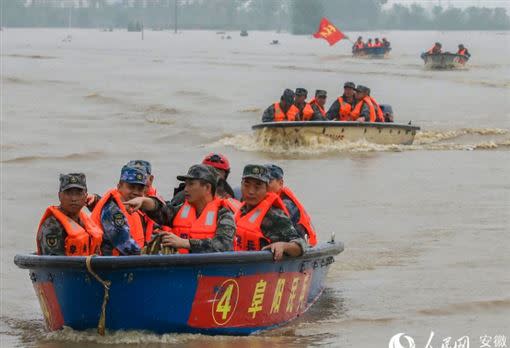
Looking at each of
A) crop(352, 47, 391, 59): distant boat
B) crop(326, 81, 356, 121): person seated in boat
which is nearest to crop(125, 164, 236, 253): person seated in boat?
crop(326, 81, 356, 121): person seated in boat

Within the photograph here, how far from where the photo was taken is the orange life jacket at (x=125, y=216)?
9.23 metres

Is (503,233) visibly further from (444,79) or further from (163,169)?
(444,79)

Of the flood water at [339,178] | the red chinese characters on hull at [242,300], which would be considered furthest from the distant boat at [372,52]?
the red chinese characters on hull at [242,300]

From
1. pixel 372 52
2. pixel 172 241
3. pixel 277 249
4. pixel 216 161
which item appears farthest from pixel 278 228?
pixel 372 52

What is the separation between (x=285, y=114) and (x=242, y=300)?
14372 mm

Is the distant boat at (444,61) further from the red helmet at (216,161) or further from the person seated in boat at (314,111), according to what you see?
the red helmet at (216,161)

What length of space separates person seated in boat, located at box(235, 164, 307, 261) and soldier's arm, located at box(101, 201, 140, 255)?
0.93 m

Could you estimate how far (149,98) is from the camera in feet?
127

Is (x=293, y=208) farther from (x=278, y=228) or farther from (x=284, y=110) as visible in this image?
(x=284, y=110)

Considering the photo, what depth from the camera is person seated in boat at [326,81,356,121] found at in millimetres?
22909

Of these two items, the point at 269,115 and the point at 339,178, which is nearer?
the point at 339,178

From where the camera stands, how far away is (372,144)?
78.5ft

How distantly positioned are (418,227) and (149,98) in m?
23.2

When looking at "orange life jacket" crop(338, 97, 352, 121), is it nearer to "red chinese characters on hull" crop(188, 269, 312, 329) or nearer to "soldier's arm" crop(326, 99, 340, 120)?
"soldier's arm" crop(326, 99, 340, 120)
